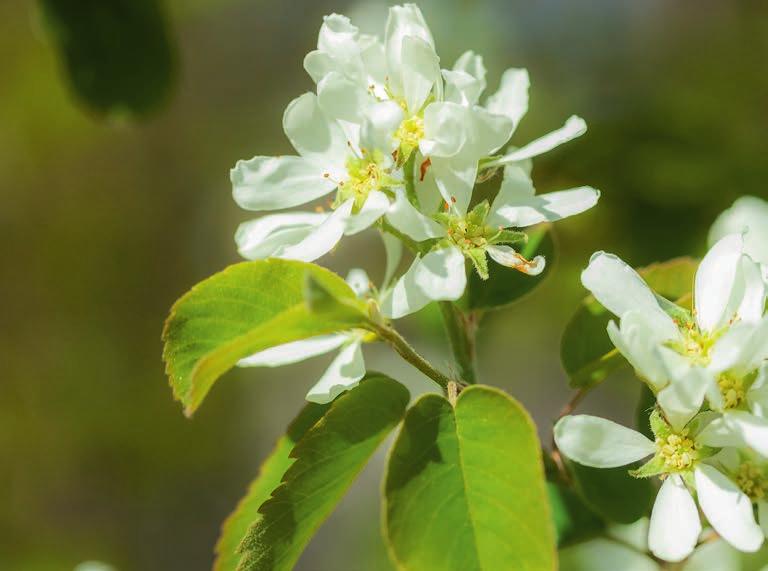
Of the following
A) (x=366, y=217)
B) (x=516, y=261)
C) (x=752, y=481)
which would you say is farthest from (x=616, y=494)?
(x=366, y=217)

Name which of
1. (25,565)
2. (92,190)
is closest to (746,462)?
(25,565)

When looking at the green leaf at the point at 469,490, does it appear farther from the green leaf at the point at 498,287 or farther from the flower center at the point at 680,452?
the green leaf at the point at 498,287

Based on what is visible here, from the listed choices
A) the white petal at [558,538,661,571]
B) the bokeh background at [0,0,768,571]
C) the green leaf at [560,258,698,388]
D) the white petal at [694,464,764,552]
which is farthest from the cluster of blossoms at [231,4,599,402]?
the bokeh background at [0,0,768,571]

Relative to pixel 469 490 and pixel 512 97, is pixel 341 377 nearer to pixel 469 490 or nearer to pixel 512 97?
pixel 469 490

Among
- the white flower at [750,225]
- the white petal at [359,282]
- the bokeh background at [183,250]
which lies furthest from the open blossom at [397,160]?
the bokeh background at [183,250]

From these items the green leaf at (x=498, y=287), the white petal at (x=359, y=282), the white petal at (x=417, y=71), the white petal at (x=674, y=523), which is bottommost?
the white petal at (x=674, y=523)

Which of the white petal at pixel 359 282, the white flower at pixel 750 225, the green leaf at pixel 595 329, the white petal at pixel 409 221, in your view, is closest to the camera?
the white petal at pixel 409 221

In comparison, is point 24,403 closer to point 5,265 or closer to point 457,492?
point 5,265

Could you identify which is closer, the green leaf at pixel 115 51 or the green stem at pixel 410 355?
the green stem at pixel 410 355
